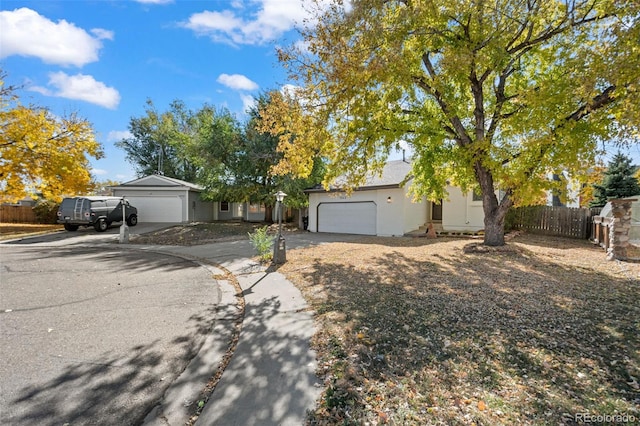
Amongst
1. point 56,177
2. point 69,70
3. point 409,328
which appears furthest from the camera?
point 56,177

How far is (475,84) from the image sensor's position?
876cm

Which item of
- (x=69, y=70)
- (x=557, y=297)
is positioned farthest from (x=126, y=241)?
(x=557, y=297)

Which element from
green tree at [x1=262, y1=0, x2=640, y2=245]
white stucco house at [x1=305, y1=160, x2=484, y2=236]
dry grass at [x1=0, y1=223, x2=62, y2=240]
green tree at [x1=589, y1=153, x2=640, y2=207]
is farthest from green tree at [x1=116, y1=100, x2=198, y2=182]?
green tree at [x1=589, y1=153, x2=640, y2=207]

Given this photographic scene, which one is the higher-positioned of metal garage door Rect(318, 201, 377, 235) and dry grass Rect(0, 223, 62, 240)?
metal garage door Rect(318, 201, 377, 235)

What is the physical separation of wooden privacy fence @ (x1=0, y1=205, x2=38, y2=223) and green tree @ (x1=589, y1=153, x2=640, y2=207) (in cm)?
3988

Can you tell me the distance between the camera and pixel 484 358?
299 centimetres

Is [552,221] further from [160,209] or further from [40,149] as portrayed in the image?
[40,149]

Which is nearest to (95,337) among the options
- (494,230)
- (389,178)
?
(494,230)

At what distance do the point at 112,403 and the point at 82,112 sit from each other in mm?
18223

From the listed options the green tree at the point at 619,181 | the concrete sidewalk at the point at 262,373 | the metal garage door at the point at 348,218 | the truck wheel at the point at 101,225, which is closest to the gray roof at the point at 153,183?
the truck wheel at the point at 101,225

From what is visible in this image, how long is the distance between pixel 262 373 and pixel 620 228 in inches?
390

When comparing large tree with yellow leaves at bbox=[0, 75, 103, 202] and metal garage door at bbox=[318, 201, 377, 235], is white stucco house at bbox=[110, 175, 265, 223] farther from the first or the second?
metal garage door at bbox=[318, 201, 377, 235]

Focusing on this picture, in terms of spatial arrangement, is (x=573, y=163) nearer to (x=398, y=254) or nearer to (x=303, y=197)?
(x=398, y=254)

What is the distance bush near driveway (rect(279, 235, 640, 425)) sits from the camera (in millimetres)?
2293
